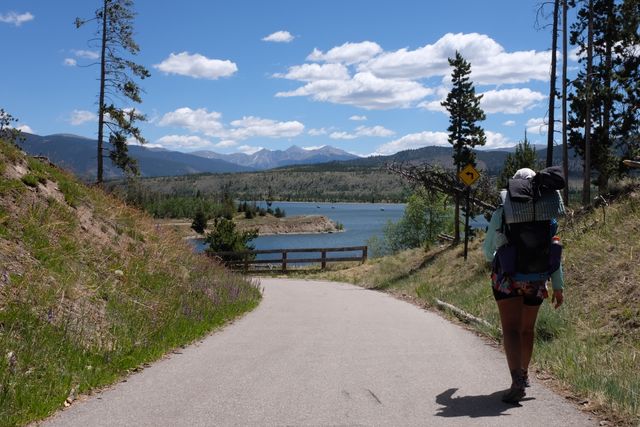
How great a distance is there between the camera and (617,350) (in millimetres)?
6961

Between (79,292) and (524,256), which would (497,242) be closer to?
(524,256)

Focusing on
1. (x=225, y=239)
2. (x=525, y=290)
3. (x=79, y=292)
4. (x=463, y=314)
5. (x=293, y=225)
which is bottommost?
(x=293, y=225)

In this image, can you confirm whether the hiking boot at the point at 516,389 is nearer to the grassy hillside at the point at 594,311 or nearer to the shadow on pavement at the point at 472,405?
the shadow on pavement at the point at 472,405

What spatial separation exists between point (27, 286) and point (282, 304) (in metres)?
8.53

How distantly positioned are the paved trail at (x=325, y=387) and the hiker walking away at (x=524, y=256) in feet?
1.67

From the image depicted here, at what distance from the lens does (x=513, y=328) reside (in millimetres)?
5430

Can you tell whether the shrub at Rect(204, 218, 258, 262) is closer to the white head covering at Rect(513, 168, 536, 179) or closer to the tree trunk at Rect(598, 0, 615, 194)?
the tree trunk at Rect(598, 0, 615, 194)

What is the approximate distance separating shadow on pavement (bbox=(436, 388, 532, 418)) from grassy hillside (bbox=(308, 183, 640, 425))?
0.72 meters

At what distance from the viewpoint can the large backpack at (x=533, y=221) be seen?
5.20 metres

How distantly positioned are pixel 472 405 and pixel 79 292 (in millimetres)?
5334

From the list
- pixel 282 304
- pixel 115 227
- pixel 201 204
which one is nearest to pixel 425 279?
pixel 282 304

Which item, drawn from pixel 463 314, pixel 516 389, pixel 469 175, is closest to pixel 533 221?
pixel 516 389

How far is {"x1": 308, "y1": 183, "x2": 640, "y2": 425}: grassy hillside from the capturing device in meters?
5.41

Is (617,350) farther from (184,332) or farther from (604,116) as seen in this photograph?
(604,116)
